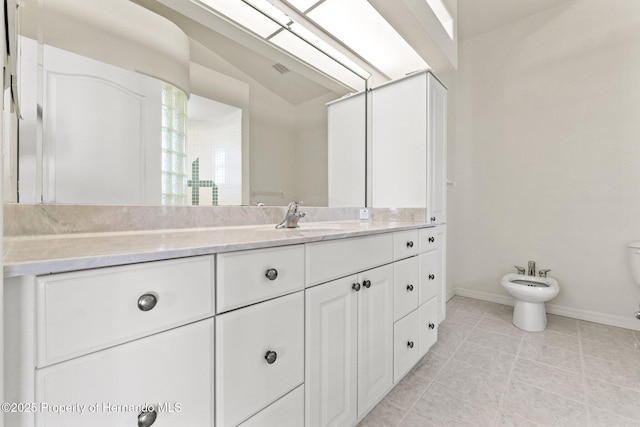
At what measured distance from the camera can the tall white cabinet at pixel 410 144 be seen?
71.1 inches

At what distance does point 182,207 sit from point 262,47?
37.8 inches

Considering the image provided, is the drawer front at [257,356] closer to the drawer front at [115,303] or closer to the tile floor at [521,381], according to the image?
the drawer front at [115,303]

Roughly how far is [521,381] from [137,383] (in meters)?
1.87

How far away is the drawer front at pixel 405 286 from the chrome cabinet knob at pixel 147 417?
106 cm

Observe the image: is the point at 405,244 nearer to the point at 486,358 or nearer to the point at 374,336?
the point at 374,336

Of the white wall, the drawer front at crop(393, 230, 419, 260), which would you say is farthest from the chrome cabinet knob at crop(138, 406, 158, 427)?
the white wall

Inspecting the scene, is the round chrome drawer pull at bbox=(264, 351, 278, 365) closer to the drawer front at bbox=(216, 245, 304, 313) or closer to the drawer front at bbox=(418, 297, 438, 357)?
the drawer front at bbox=(216, 245, 304, 313)

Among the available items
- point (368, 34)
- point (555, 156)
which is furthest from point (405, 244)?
point (555, 156)

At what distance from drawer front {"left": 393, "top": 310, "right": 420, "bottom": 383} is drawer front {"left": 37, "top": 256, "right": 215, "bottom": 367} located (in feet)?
3.46

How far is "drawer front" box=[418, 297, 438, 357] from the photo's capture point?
1638mm

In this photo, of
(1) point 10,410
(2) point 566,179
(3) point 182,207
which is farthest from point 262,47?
(2) point 566,179

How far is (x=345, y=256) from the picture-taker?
107 centimetres

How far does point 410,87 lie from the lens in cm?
187

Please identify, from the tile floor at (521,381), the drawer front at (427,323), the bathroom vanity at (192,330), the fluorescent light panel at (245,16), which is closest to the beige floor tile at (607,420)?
the tile floor at (521,381)
